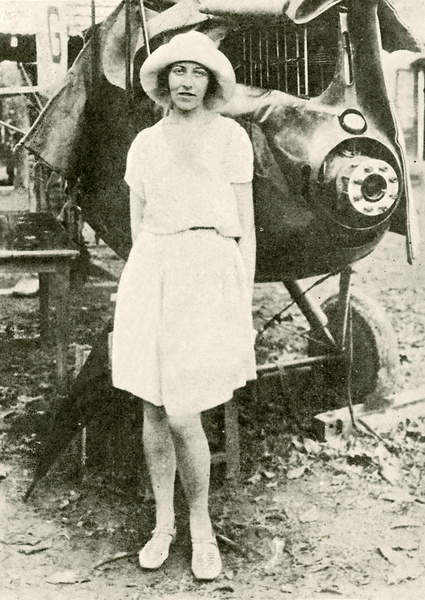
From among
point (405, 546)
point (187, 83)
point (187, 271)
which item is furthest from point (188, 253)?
point (405, 546)

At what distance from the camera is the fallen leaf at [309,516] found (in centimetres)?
424

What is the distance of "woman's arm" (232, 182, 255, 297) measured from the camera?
11.5 ft

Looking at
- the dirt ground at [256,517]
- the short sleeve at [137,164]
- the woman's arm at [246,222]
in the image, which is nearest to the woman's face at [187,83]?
the short sleeve at [137,164]

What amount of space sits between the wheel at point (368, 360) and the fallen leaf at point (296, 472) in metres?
0.95

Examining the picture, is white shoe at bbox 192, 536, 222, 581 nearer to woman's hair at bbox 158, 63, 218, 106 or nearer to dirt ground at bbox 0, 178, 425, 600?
dirt ground at bbox 0, 178, 425, 600

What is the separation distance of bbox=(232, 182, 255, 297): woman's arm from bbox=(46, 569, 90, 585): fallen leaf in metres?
1.53

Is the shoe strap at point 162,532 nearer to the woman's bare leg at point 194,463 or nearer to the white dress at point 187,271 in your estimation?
the woman's bare leg at point 194,463

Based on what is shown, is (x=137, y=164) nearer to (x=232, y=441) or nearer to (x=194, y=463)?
(x=194, y=463)

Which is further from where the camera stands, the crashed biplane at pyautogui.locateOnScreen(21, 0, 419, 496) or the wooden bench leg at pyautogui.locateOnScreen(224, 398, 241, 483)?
the wooden bench leg at pyautogui.locateOnScreen(224, 398, 241, 483)

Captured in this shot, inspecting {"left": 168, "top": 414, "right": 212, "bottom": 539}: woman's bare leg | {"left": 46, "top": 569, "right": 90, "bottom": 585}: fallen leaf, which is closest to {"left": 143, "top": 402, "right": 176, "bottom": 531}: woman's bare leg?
{"left": 168, "top": 414, "right": 212, "bottom": 539}: woman's bare leg

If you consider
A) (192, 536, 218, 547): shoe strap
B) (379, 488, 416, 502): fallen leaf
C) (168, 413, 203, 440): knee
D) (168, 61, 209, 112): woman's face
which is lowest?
(379, 488, 416, 502): fallen leaf

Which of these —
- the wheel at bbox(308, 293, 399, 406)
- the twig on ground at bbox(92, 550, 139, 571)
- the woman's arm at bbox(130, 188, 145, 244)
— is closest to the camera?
the woman's arm at bbox(130, 188, 145, 244)

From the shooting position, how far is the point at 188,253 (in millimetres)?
3412

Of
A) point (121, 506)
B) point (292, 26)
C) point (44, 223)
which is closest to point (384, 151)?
point (292, 26)
